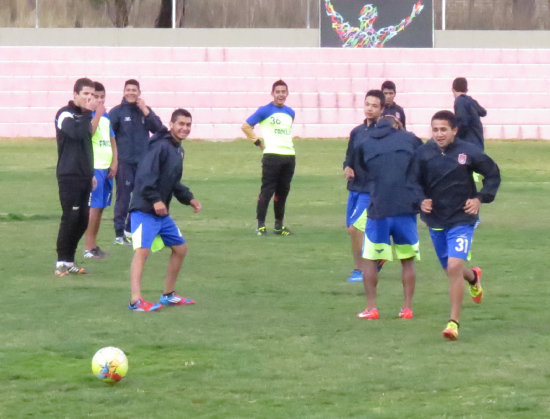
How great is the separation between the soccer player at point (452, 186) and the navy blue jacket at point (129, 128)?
20.7 feet

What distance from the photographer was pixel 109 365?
783 cm

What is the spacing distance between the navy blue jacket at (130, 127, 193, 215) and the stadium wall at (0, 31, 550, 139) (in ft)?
Result: 74.5

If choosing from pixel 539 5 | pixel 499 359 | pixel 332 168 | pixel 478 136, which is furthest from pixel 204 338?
pixel 539 5

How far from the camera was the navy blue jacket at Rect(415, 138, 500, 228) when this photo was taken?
956 cm

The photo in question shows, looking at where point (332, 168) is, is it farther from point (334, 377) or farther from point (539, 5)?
point (334, 377)

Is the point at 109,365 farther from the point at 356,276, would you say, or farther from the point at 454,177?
the point at 356,276

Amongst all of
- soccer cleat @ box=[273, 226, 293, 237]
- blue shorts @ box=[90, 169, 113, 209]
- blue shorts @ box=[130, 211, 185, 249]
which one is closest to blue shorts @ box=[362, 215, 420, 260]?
blue shorts @ box=[130, 211, 185, 249]

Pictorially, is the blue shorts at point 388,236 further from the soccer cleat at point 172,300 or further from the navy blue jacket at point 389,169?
the soccer cleat at point 172,300

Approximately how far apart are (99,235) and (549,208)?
7.36 meters

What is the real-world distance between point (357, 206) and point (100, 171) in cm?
362

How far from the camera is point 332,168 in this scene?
2656 cm

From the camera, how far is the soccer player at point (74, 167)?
40.1ft

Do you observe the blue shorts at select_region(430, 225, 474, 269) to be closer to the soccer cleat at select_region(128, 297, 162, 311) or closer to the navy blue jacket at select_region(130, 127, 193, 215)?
the navy blue jacket at select_region(130, 127, 193, 215)

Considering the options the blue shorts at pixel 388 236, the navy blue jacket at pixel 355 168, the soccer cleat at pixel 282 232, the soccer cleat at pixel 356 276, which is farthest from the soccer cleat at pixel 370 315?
the soccer cleat at pixel 282 232
